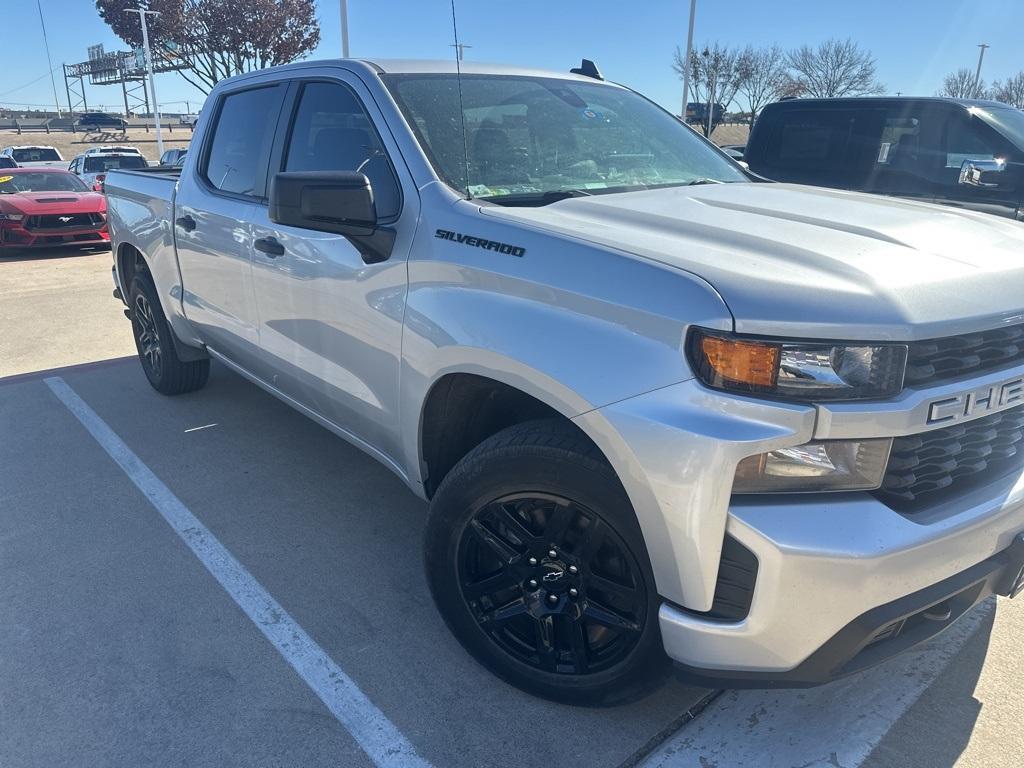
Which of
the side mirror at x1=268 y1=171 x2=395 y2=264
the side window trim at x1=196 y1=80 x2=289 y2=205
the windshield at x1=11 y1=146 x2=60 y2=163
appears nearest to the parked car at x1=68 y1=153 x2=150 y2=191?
the windshield at x1=11 y1=146 x2=60 y2=163

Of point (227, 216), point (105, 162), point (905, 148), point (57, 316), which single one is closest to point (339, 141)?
point (227, 216)

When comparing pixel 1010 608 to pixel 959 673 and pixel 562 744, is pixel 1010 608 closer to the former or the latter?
pixel 959 673

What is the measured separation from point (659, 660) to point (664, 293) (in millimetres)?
1040

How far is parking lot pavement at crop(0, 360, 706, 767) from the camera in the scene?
7.63ft

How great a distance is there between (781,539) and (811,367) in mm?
392

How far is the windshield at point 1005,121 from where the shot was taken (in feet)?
18.9

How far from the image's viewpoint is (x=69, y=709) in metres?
2.45

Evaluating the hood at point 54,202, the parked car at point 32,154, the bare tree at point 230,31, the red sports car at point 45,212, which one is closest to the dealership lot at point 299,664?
the red sports car at point 45,212

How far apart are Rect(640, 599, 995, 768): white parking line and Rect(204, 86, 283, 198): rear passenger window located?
2.84 m

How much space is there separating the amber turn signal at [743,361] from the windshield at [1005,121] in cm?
531

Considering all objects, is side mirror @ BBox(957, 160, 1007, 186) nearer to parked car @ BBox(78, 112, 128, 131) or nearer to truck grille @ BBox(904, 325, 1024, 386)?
truck grille @ BBox(904, 325, 1024, 386)

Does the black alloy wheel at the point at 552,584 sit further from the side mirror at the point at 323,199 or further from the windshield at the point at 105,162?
the windshield at the point at 105,162

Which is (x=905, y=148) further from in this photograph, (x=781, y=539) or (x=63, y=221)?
(x=63, y=221)

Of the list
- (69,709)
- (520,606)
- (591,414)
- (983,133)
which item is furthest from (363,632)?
(983,133)
